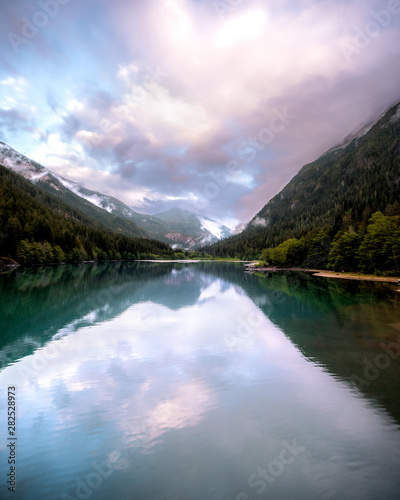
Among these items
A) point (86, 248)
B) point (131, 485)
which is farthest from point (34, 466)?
point (86, 248)

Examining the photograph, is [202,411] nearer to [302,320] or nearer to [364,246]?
[302,320]

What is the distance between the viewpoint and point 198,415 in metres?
12.2

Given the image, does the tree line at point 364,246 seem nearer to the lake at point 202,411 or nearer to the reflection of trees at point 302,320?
the reflection of trees at point 302,320

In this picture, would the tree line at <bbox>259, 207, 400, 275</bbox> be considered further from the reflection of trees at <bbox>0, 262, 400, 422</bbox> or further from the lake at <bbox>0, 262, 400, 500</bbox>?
the lake at <bbox>0, 262, 400, 500</bbox>

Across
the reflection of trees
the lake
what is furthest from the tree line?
the lake

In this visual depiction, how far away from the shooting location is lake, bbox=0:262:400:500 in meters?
8.37

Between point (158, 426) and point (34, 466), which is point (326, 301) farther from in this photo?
point (34, 466)

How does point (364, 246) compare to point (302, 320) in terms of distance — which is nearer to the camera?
point (302, 320)

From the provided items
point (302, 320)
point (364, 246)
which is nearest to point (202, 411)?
point (302, 320)

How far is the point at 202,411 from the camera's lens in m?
12.5

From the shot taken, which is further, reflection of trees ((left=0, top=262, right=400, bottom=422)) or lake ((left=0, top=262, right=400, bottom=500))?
reflection of trees ((left=0, top=262, right=400, bottom=422))

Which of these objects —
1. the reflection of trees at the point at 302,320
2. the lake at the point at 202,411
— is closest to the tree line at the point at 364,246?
the reflection of trees at the point at 302,320

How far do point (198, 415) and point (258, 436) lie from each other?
2.85 metres

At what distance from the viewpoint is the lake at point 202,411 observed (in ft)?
27.5
